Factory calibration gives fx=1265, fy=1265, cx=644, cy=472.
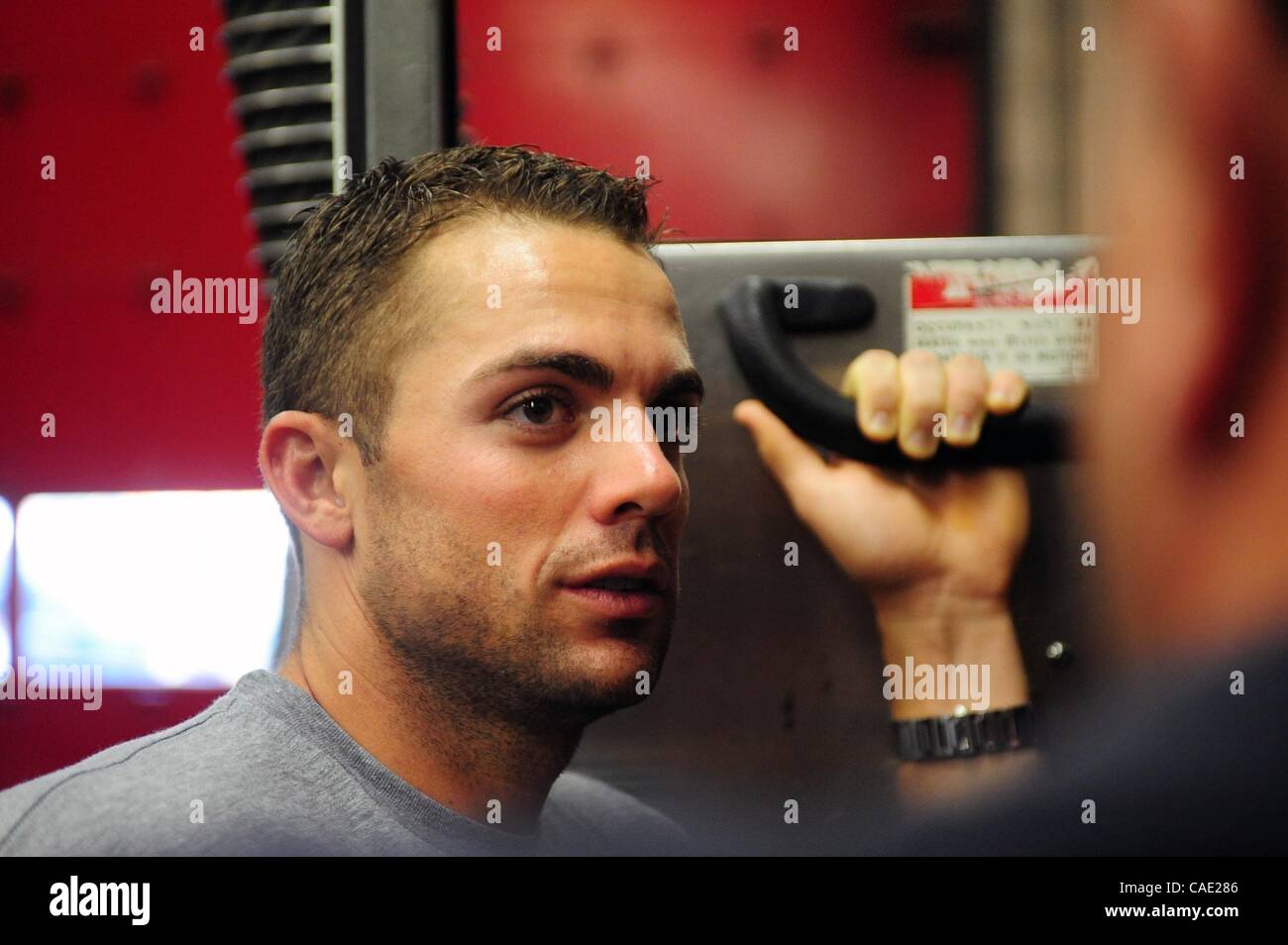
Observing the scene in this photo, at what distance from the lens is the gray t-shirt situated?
29.7 inches

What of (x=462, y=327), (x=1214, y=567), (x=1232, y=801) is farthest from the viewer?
(x=462, y=327)

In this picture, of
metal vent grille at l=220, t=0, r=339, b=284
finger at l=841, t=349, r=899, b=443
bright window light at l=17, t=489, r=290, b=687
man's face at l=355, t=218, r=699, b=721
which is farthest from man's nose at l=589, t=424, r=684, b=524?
bright window light at l=17, t=489, r=290, b=687

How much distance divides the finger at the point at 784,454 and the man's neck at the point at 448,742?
209 mm

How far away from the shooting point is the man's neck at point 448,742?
0.82 m

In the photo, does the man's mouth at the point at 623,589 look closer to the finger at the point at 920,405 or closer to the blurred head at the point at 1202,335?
the finger at the point at 920,405

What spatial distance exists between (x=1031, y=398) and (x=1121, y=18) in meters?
0.23

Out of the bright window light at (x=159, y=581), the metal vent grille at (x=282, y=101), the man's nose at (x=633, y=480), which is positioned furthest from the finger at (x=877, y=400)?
the bright window light at (x=159, y=581)

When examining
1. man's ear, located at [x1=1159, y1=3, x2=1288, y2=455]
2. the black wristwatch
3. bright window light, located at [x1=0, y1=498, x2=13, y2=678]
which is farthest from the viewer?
bright window light, located at [x1=0, y1=498, x2=13, y2=678]

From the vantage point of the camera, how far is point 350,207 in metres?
0.79

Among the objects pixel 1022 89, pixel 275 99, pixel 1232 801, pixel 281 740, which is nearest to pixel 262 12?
pixel 275 99

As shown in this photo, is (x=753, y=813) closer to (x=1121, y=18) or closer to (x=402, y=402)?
(x=402, y=402)

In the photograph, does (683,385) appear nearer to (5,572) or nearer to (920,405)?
(920,405)

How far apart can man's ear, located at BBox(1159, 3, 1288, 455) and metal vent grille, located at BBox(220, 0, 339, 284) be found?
18.8 inches

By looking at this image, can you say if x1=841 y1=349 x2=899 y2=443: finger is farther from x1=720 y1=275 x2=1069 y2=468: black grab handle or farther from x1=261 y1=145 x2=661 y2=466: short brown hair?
x1=261 y1=145 x2=661 y2=466: short brown hair
